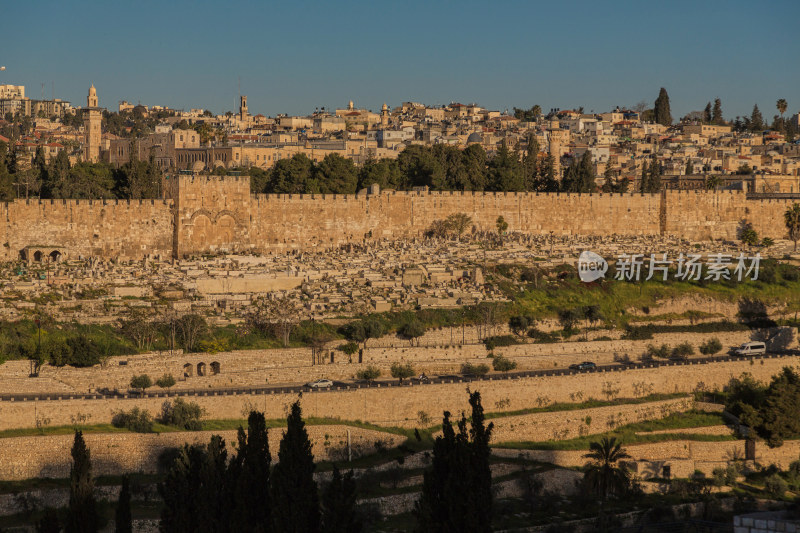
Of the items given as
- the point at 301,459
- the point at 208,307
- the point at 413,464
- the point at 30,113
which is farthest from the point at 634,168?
the point at 30,113

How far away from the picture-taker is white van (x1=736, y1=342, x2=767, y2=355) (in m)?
37.4

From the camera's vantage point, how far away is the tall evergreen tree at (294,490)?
21703mm

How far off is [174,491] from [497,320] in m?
15.8

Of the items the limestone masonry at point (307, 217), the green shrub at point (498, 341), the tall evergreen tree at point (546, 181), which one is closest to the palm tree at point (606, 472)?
the green shrub at point (498, 341)

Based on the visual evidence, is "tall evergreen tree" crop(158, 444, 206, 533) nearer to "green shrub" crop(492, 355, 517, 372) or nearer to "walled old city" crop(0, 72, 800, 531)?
"walled old city" crop(0, 72, 800, 531)

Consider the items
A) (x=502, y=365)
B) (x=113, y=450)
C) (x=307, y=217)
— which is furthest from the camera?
(x=307, y=217)

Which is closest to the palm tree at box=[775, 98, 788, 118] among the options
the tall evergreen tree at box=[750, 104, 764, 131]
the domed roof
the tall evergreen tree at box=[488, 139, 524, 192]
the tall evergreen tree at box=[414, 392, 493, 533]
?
the tall evergreen tree at box=[750, 104, 764, 131]

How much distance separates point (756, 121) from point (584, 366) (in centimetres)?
7418

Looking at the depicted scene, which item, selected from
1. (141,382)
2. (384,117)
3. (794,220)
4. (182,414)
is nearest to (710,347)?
(794,220)

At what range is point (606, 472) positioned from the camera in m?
28.0

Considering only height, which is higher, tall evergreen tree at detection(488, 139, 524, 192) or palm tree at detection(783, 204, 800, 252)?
tall evergreen tree at detection(488, 139, 524, 192)

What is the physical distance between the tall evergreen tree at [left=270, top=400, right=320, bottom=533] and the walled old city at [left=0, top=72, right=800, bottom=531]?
162cm

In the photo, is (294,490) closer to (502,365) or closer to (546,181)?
(502,365)

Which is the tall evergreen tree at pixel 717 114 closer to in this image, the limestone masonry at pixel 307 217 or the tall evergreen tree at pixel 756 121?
the tall evergreen tree at pixel 756 121
